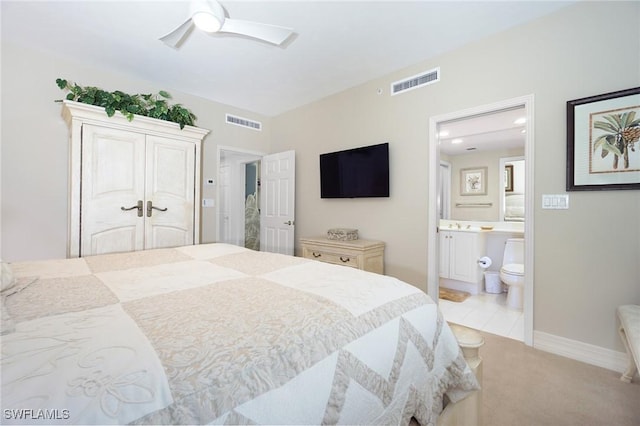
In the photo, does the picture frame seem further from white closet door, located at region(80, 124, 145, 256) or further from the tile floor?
white closet door, located at region(80, 124, 145, 256)

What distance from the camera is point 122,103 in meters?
2.81

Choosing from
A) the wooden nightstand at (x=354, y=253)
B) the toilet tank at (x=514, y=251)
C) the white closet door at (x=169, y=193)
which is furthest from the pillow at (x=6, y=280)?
the toilet tank at (x=514, y=251)

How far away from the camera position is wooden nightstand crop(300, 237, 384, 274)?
296cm

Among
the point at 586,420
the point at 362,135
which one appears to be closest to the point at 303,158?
the point at 362,135

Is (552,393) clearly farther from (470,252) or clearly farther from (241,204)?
(241,204)

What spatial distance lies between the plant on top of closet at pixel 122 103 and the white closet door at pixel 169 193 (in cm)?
27

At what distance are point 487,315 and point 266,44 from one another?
3.52 metres

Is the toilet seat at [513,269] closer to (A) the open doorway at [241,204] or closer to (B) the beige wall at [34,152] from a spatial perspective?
(A) the open doorway at [241,204]

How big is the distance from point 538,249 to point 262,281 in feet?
7.31

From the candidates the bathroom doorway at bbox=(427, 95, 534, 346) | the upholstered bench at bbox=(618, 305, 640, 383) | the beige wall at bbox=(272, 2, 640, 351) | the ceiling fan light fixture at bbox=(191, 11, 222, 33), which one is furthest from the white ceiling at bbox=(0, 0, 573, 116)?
the upholstered bench at bbox=(618, 305, 640, 383)

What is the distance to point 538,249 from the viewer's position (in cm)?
225

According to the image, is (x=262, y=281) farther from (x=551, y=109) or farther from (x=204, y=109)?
(x=204, y=109)

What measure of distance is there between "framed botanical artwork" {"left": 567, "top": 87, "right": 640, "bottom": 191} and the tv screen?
1538mm

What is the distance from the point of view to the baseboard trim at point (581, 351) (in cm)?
194
